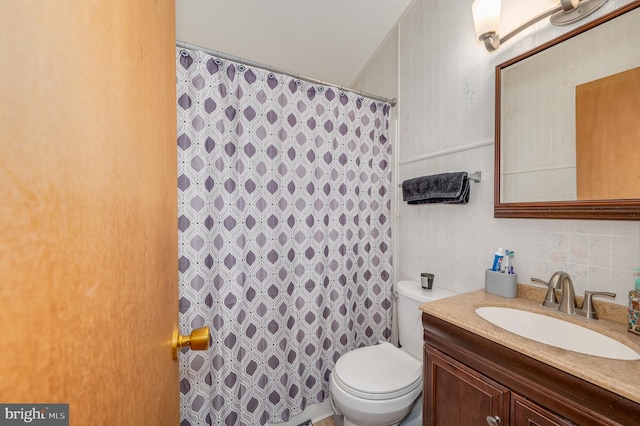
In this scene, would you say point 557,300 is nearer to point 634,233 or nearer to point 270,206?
point 634,233

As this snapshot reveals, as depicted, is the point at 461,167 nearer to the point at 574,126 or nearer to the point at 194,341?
the point at 574,126

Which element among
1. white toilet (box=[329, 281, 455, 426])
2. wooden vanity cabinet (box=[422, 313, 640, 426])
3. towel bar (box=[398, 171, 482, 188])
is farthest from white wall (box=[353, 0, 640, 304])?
wooden vanity cabinet (box=[422, 313, 640, 426])

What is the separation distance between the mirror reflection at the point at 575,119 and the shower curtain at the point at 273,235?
31.8 inches

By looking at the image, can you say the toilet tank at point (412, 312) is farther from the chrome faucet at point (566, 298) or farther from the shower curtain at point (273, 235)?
the chrome faucet at point (566, 298)

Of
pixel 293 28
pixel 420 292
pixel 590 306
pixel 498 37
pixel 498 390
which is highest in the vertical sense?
pixel 293 28

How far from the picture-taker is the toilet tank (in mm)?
1371

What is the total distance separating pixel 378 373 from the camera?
1.28 meters

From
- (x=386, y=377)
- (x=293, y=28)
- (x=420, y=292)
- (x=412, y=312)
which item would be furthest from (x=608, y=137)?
(x=293, y=28)

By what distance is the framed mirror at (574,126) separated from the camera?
33.2 inches

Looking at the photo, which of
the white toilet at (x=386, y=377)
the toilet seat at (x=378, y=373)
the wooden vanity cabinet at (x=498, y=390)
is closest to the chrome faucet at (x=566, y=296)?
the wooden vanity cabinet at (x=498, y=390)

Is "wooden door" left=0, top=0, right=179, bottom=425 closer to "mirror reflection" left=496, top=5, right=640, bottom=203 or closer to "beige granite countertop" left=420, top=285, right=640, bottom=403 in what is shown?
"beige granite countertop" left=420, top=285, right=640, bottom=403

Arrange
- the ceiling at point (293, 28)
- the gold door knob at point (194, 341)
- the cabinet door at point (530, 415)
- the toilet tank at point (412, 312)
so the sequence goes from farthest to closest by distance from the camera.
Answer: the ceiling at point (293, 28), the toilet tank at point (412, 312), the cabinet door at point (530, 415), the gold door knob at point (194, 341)

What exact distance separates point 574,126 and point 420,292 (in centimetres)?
98

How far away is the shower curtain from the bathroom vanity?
0.71 metres
